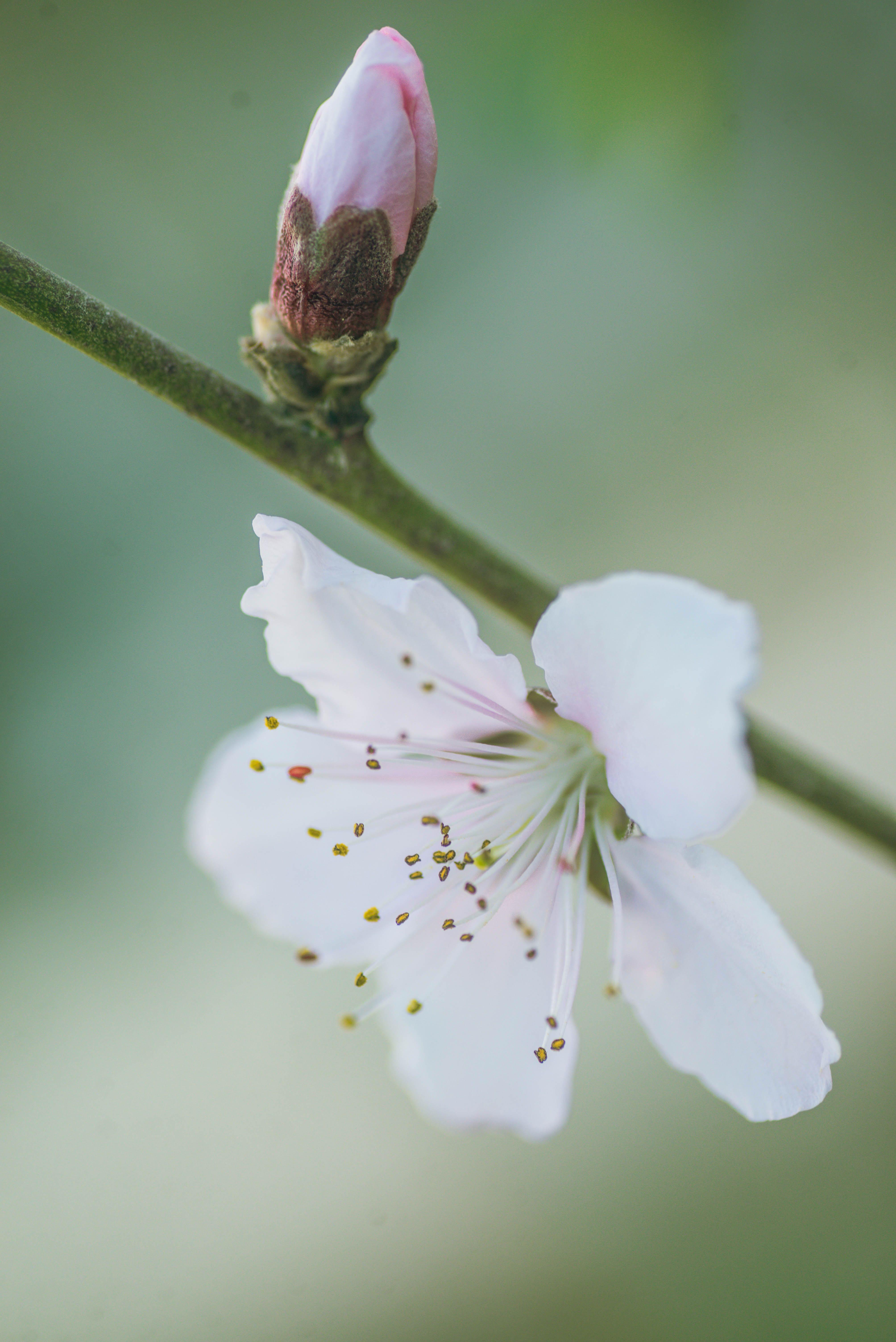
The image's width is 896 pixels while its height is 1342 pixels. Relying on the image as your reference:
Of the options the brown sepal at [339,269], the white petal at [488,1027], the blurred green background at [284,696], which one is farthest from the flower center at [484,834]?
the blurred green background at [284,696]

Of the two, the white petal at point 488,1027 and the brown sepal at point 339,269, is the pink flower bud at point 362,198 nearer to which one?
the brown sepal at point 339,269

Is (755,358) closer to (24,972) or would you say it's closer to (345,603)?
(345,603)

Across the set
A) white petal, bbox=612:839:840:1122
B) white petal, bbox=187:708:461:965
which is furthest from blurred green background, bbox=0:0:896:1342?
white petal, bbox=612:839:840:1122

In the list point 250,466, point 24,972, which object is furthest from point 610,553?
point 24,972

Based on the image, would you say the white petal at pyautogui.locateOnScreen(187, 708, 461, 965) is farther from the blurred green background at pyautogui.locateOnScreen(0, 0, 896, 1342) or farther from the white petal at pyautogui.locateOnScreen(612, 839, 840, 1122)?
Answer: the blurred green background at pyautogui.locateOnScreen(0, 0, 896, 1342)

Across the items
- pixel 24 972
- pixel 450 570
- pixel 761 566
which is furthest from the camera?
pixel 761 566
